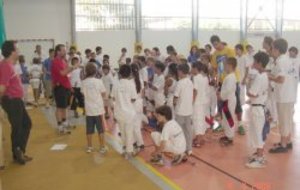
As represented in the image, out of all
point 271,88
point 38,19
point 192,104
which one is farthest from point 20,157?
point 38,19

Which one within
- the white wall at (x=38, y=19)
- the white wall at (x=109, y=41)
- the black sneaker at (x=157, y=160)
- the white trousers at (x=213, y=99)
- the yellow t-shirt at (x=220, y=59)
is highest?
the white wall at (x=38, y=19)

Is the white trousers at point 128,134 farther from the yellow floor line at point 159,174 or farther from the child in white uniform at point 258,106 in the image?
the child in white uniform at point 258,106

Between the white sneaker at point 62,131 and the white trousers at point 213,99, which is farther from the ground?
the white trousers at point 213,99

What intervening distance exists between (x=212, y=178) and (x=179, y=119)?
109 cm

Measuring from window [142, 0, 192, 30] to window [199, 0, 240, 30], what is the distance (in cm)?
75

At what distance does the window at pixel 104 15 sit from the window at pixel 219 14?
140 inches

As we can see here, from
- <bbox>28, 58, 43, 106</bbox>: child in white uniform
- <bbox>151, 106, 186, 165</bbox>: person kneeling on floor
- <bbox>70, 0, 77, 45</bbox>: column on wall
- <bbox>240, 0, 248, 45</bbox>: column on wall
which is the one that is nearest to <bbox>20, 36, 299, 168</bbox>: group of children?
<bbox>151, 106, 186, 165</bbox>: person kneeling on floor

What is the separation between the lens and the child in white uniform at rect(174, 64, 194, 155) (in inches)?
213

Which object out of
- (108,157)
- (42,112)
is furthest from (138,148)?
(42,112)

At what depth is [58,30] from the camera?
1502 centimetres

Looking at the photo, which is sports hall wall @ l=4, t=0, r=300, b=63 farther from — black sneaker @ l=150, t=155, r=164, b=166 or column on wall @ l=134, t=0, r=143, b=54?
black sneaker @ l=150, t=155, r=164, b=166

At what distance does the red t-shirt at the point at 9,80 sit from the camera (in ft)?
16.3

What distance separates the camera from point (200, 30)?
17.6 meters

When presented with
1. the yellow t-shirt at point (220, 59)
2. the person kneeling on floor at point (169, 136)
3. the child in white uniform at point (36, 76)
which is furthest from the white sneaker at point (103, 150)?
the child in white uniform at point (36, 76)
